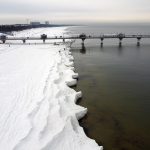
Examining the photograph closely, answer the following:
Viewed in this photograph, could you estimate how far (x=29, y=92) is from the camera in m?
25.5

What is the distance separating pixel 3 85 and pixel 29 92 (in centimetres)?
434

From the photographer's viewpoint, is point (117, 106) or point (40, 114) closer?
point (40, 114)

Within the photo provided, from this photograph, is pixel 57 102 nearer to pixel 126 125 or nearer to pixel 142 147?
pixel 126 125

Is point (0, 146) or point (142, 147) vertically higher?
point (0, 146)

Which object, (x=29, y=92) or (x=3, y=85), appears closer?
(x=29, y=92)

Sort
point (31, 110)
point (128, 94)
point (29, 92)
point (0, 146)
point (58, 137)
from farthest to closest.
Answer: point (128, 94), point (29, 92), point (31, 110), point (58, 137), point (0, 146)

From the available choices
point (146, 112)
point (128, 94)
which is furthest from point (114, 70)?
point (146, 112)

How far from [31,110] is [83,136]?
519 cm

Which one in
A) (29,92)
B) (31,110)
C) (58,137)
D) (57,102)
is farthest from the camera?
(29,92)

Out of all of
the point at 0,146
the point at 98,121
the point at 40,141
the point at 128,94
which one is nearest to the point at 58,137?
the point at 40,141

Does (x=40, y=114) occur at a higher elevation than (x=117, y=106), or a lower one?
higher

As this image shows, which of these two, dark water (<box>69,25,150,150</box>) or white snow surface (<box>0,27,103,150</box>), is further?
dark water (<box>69,25,150,150</box>)

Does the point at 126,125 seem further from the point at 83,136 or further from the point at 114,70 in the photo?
the point at 114,70

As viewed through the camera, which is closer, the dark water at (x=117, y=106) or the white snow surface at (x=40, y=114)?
the white snow surface at (x=40, y=114)
